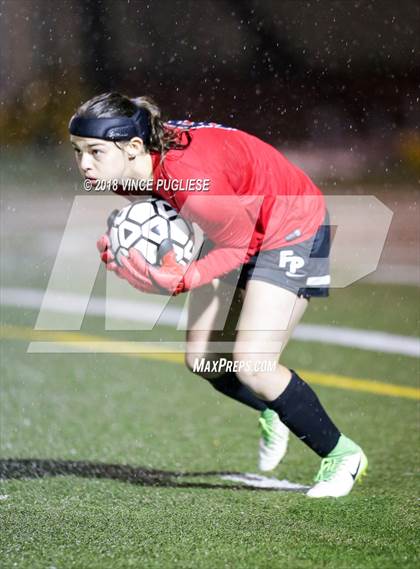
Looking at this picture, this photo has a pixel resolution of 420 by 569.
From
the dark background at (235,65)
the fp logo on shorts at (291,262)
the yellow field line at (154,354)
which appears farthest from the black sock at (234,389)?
the dark background at (235,65)

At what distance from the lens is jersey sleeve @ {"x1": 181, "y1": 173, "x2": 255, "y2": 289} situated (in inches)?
136

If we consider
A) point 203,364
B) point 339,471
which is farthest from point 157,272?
point 339,471

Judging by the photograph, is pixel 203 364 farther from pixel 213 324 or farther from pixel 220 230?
pixel 220 230

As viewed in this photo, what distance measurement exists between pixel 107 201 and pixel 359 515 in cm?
597

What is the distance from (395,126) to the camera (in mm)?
11156

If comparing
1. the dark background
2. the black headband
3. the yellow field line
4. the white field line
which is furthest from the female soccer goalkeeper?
the dark background

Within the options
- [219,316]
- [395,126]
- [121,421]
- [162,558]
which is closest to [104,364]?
[121,421]

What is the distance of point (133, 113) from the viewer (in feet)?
11.6

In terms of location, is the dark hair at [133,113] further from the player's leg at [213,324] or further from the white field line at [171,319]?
the white field line at [171,319]

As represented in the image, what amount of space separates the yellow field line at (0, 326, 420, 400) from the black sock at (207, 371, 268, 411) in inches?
59.7

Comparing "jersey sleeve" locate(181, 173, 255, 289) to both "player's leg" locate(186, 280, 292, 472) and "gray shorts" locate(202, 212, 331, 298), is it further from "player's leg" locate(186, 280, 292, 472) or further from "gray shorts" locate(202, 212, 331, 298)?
"player's leg" locate(186, 280, 292, 472)

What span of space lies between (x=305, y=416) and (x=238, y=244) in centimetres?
64

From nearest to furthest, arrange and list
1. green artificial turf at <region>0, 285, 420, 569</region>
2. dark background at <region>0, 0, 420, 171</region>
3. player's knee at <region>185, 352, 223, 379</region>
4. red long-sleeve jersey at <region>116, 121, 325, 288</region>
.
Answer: green artificial turf at <region>0, 285, 420, 569</region> → red long-sleeve jersey at <region>116, 121, 325, 288</region> → player's knee at <region>185, 352, 223, 379</region> → dark background at <region>0, 0, 420, 171</region>

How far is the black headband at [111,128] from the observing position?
3455 millimetres
